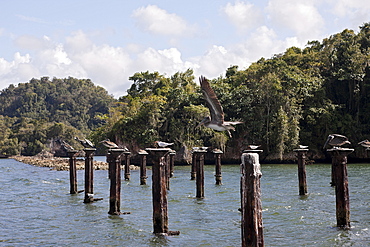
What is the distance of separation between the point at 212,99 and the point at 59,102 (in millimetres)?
133724

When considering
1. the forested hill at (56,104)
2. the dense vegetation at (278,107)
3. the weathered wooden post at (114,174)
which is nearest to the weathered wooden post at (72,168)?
the weathered wooden post at (114,174)

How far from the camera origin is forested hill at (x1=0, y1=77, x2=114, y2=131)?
12875cm

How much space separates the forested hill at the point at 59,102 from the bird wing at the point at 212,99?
115549 millimetres

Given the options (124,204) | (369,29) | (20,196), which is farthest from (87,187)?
(369,29)

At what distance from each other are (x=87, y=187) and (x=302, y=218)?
8871 mm

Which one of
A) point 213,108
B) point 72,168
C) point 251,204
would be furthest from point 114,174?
point 251,204

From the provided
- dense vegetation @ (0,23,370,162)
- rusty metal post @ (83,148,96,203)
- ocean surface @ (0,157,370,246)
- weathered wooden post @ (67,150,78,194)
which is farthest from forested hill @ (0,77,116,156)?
rusty metal post @ (83,148,96,203)

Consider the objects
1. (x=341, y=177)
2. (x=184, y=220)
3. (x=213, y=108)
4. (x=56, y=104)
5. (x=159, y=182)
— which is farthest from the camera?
(x=56, y=104)

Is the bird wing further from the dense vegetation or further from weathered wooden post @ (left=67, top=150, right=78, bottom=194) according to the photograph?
the dense vegetation

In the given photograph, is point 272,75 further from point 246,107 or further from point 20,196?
point 20,196

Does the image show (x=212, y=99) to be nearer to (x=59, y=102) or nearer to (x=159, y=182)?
(x=159, y=182)

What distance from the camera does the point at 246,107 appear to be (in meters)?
51.2

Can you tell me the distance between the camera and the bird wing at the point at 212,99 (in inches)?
349

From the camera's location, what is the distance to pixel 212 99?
922 centimetres
